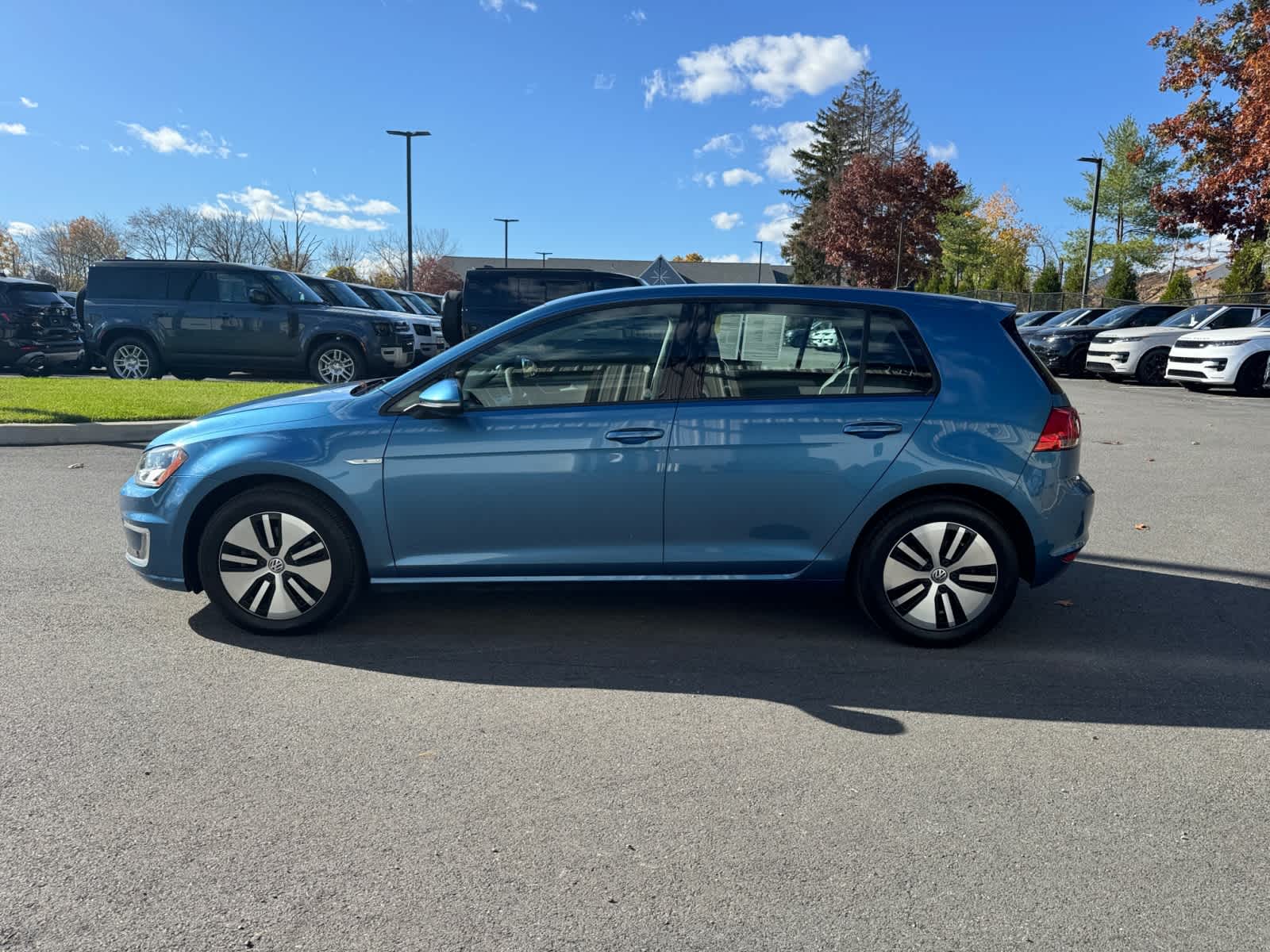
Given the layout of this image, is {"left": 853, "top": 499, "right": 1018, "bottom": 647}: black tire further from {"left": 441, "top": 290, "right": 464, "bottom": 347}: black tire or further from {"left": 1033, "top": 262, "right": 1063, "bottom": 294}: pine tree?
{"left": 1033, "top": 262, "right": 1063, "bottom": 294}: pine tree

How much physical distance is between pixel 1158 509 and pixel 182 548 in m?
6.71

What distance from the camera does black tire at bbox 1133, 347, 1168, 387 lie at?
63.8 feet

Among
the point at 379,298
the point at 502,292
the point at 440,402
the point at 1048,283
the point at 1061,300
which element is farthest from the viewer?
the point at 1048,283

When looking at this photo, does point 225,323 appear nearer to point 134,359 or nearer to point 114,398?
point 134,359

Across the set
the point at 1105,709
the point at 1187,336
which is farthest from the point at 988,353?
the point at 1187,336

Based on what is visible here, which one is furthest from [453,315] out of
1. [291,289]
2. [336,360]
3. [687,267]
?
[687,267]

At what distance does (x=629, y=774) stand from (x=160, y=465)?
2640 millimetres

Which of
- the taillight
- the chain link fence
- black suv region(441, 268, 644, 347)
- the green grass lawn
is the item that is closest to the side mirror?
the taillight

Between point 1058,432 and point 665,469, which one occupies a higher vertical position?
point 1058,432

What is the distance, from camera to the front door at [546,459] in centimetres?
412

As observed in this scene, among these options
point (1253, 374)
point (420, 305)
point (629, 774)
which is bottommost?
point (629, 774)

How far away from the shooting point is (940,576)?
424 cm

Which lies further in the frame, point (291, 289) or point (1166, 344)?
point (1166, 344)

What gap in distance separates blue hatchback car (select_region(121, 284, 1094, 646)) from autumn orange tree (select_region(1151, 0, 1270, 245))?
23609 mm
